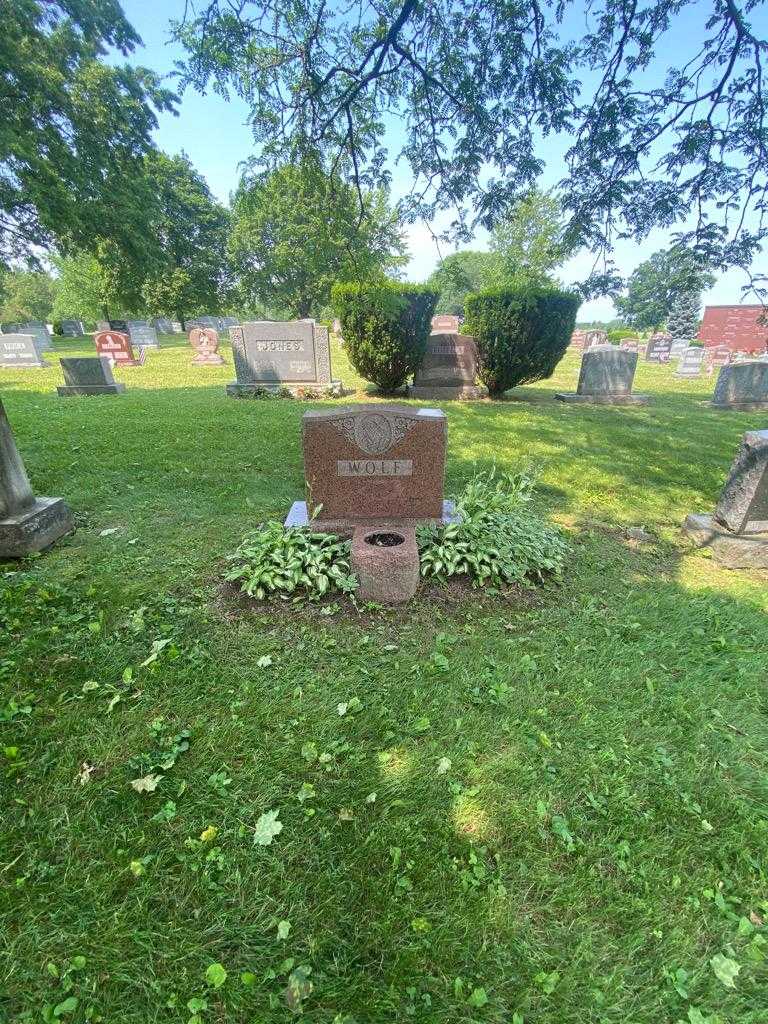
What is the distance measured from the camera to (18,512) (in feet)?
11.5

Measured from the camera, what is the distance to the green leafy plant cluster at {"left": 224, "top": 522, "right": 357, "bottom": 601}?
3.00 metres

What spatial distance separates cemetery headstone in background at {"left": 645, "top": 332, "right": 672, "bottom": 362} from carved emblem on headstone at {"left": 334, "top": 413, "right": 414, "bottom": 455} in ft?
87.0

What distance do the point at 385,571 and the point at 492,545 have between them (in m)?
0.89

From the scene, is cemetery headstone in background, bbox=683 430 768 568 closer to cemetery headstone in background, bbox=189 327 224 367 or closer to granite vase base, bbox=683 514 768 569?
granite vase base, bbox=683 514 768 569

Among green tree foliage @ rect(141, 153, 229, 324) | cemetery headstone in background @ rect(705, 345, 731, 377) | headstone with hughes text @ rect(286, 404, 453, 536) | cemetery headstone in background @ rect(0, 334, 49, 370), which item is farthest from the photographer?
green tree foliage @ rect(141, 153, 229, 324)

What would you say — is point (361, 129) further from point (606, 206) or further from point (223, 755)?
point (223, 755)

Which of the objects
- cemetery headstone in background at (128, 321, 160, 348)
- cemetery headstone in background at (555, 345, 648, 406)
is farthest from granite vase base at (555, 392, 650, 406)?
cemetery headstone in background at (128, 321, 160, 348)

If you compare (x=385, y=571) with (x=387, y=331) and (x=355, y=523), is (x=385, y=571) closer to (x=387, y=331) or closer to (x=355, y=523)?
(x=355, y=523)

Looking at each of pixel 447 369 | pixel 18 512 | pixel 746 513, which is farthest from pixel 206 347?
pixel 746 513

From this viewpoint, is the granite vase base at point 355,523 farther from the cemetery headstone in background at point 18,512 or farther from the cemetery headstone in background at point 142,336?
the cemetery headstone in background at point 142,336

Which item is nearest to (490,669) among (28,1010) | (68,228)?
(28,1010)

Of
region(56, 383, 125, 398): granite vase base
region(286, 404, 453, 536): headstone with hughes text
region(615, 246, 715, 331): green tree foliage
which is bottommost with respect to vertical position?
region(56, 383, 125, 398): granite vase base

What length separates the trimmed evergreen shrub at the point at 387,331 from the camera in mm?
9375

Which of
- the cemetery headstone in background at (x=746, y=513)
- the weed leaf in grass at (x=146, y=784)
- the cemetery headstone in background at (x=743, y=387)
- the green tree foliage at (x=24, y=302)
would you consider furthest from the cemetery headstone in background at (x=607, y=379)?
the green tree foliage at (x=24, y=302)
